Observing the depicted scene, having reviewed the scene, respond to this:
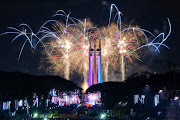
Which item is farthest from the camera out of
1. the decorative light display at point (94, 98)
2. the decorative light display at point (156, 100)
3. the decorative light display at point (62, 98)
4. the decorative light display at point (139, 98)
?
the decorative light display at point (94, 98)

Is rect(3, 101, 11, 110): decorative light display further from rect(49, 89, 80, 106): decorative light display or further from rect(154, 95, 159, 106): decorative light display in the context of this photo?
rect(154, 95, 159, 106): decorative light display

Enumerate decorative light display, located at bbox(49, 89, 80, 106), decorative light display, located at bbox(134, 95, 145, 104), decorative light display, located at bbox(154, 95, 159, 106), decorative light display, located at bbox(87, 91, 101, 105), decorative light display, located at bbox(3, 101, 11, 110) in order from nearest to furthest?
decorative light display, located at bbox(3, 101, 11, 110), decorative light display, located at bbox(49, 89, 80, 106), decorative light display, located at bbox(134, 95, 145, 104), decorative light display, located at bbox(154, 95, 159, 106), decorative light display, located at bbox(87, 91, 101, 105)

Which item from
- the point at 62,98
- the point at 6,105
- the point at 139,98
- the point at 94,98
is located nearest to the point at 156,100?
the point at 139,98

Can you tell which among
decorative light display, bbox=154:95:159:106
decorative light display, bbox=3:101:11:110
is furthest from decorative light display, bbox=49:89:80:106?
decorative light display, bbox=154:95:159:106

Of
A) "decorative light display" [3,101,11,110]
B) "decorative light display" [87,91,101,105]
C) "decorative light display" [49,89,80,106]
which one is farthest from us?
"decorative light display" [87,91,101,105]

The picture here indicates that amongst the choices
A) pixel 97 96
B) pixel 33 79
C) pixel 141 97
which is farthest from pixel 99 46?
pixel 33 79

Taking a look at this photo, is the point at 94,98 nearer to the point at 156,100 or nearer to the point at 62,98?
the point at 62,98

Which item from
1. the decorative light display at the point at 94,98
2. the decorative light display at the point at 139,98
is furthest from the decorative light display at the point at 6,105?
the decorative light display at the point at 94,98

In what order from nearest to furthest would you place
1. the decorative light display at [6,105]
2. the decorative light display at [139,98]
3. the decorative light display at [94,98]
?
the decorative light display at [6,105], the decorative light display at [139,98], the decorative light display at [94,98]

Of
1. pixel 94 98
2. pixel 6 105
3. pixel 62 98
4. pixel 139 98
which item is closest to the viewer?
pixel 6 105

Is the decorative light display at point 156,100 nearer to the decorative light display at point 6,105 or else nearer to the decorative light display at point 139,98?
the decorative light display at point 139,98

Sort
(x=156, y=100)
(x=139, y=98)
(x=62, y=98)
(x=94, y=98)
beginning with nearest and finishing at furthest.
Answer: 1. (x=139, y=98)
2. (x=62, y=98)
3. (x=156, y=100)
4. (x=94, y=98)
